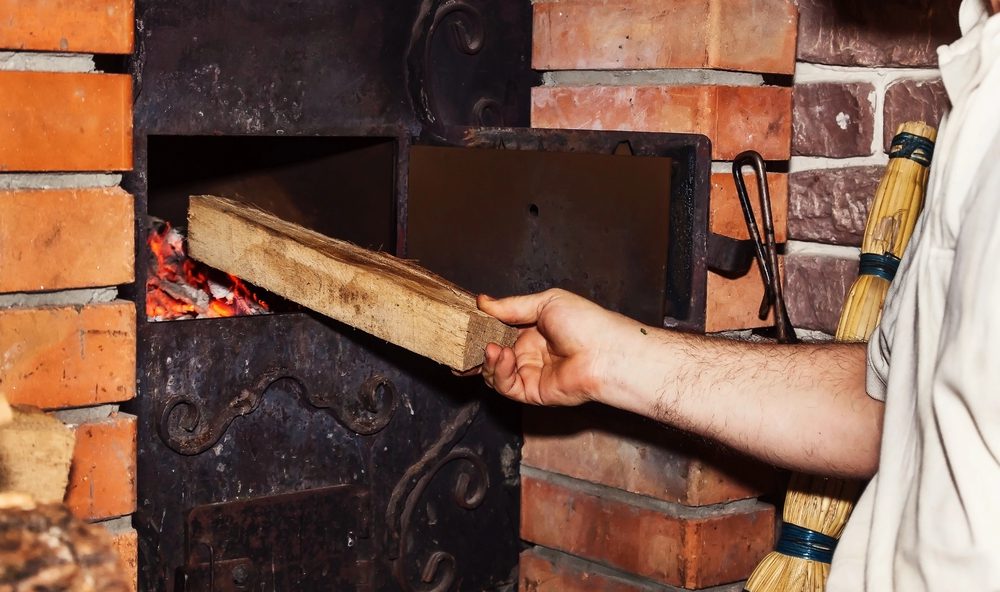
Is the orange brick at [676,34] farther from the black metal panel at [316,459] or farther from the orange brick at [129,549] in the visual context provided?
the orange brick at [129,549]

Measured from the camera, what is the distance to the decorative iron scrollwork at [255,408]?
135 centimetres

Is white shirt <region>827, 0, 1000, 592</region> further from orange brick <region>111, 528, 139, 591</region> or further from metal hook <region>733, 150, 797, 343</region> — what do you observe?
orange brick <region>111, 528, 139, 591</region>

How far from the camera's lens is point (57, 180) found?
3.86 ft

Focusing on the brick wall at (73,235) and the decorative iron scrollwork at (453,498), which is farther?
the decorative iron scrollwork at (453,498)

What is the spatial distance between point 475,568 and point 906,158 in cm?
78

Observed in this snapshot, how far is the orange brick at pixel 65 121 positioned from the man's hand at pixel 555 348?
0.41 m

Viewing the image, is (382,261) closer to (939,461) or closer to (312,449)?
(312,449)

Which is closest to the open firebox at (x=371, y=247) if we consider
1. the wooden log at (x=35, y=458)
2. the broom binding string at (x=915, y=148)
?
the broom binding string at (x=915, y=148)

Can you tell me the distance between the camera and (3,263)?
44.8 inches

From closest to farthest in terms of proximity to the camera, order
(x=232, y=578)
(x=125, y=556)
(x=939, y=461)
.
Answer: (x=939, y=461) → (x=125, y=556) → (x=232, y=578)

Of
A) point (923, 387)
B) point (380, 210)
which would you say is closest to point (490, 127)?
point (380, 210)

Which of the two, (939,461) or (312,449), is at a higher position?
(939,461)

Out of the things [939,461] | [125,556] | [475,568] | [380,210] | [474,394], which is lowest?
[475,568]

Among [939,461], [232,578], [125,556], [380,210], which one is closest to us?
[939,461]
